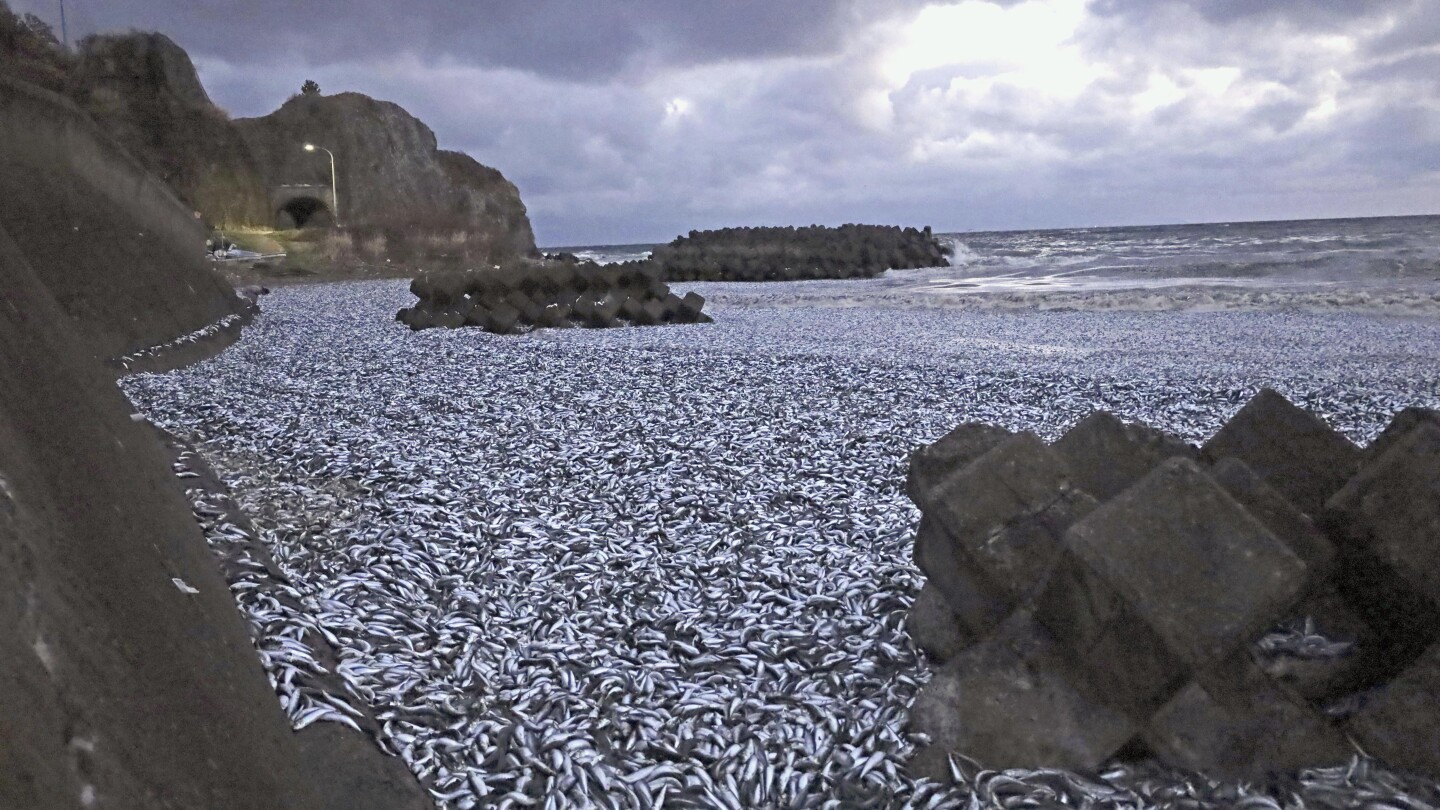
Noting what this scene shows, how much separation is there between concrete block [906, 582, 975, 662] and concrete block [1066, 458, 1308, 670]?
65cm

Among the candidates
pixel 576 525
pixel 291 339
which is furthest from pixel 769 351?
pixel 576 525

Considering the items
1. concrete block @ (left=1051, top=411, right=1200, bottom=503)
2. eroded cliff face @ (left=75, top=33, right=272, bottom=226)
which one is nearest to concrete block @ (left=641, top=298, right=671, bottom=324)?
concrete block @ (left=1051, top=411, right=1200, bottom=503)

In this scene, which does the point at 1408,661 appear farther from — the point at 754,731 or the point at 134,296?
the point at 134,296

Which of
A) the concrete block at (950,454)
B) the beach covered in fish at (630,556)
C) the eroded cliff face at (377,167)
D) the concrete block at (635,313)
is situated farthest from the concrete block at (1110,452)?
the eroded cliff face at (377,167)

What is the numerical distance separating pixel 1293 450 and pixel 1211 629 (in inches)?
37.7

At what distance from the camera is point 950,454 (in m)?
3.04

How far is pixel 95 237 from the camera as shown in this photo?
8305 mm

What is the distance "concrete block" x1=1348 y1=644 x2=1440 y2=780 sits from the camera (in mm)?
2080

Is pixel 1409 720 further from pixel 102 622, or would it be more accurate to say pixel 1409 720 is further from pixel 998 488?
pixel 102 622

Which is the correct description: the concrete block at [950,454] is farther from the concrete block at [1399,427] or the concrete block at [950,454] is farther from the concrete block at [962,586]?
the concrete block at [1399,427]

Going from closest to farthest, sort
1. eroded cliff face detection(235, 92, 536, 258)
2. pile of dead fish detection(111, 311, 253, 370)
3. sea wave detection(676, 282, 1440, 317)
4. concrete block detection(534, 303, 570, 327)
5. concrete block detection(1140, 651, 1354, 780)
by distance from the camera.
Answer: concrete block detection(1140, 651, 1354, 780), pile of dead fish detection(111, 311, 253, 370), concrete block detection(534, 303, 570, 327), sea wave detection(676, 282, 1440, 317), eroded cliff face detection(235, 92, 536, 258)

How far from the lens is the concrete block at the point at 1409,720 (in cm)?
208

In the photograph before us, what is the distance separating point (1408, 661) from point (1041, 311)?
16551 millimetres

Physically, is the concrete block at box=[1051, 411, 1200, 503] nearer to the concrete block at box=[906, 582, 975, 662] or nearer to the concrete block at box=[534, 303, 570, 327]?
the concrete block at box=[906, 582, 975, 662]
